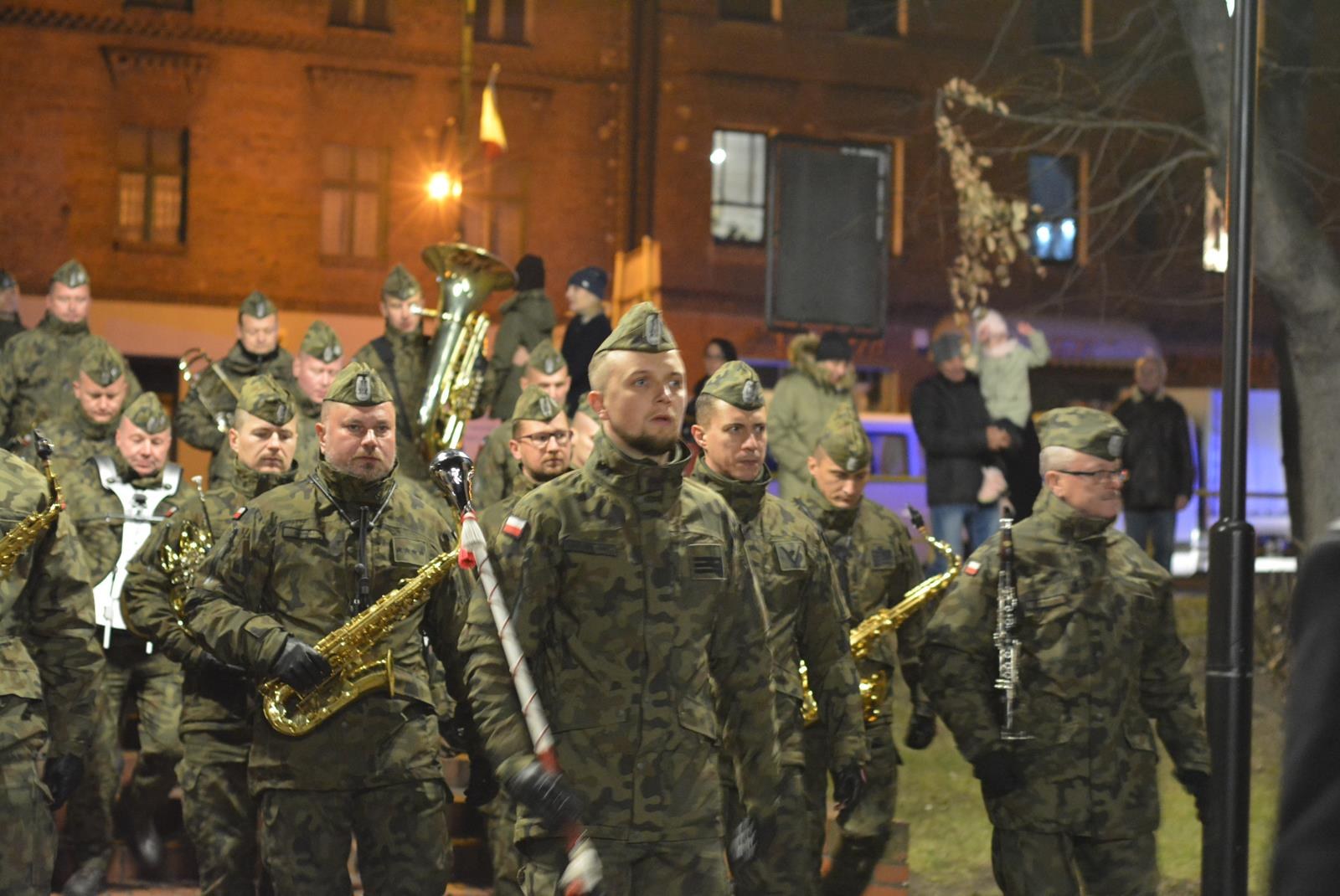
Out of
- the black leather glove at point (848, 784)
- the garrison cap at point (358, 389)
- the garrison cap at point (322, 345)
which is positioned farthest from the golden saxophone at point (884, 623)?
the garrison cap at point (322, 345)

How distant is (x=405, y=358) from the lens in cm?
1226

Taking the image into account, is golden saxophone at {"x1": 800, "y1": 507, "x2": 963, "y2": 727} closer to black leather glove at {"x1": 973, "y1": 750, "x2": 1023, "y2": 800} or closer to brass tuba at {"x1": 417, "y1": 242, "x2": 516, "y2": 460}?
black leather glove at {"x1": 973, "y1": 750, "x2": 1023, "y2": 800}

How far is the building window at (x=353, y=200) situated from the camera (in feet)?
94.6

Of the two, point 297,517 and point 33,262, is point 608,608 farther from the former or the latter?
point 33,262

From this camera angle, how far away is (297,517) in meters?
6.96

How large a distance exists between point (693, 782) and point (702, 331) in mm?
24962

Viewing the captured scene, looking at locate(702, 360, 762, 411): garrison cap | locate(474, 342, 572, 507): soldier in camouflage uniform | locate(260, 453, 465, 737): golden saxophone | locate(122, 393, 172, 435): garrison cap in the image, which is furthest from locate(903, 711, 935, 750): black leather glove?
locate(122, 393, 172, 435): garrison cap

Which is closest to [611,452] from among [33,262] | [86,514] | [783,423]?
[86,514]

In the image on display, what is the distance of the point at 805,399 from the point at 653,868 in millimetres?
7791

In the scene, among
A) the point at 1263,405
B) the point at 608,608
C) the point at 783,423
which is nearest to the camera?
the point at 608,608

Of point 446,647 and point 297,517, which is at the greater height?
point 297,517

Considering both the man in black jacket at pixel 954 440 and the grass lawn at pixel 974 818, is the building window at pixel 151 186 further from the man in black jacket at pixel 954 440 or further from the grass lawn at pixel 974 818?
the grass lawn at pixel 974 818

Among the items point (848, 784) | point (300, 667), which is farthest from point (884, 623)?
point (300, 667)

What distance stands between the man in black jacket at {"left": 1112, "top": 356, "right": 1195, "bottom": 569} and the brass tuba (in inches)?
236
